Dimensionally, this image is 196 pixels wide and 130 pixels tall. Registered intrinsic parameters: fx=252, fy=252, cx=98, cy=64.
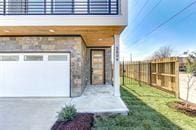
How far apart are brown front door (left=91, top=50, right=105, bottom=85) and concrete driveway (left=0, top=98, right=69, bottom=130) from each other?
27.8 ft

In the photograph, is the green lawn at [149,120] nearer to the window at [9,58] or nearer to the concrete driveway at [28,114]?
the concrete driveway at [28,114]

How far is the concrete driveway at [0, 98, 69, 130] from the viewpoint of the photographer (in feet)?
23.2

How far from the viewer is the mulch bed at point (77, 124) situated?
259 inches

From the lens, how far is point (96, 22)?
10109 mm

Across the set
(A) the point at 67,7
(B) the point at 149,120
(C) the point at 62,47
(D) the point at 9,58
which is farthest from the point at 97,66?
(B) the point at 149,120

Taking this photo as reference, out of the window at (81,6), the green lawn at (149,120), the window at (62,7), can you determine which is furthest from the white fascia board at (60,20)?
the green lawn at (149,120)

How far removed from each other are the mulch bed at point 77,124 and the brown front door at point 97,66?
11.1m

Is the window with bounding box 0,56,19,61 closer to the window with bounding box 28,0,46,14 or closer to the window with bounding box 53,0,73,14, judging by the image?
the window with bounding box 28,0,46,14

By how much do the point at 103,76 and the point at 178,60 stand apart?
23.6 feet

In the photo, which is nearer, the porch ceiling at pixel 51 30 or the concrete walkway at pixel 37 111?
the concrete walkway at pixel 37 111

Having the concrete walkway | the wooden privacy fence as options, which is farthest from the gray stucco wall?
the wooden privacy fence

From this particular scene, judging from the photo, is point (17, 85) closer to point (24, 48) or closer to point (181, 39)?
point (24, 48)

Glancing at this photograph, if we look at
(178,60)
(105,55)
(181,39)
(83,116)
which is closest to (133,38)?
(181,39)

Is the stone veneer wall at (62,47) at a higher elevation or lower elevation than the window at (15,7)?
lower
